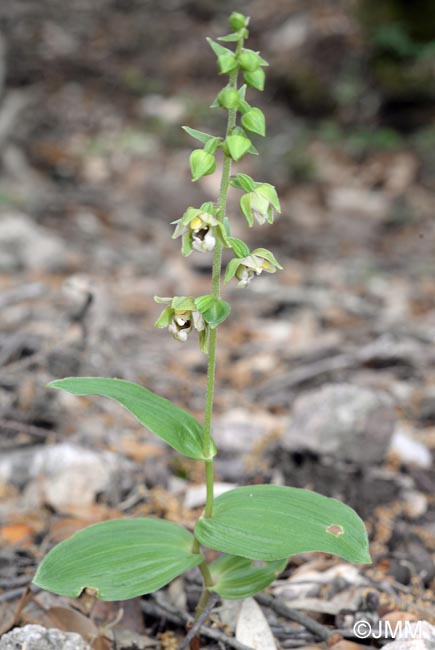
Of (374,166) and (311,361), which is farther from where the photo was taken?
(374,166)

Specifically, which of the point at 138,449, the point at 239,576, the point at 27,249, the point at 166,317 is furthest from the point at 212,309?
the point at 27,249

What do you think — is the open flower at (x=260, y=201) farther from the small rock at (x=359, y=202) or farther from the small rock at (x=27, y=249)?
the small rock at (x=359, y=202)

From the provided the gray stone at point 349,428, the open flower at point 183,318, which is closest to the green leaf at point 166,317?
the open flower at point 183,318

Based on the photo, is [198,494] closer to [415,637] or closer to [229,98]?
[415,637]

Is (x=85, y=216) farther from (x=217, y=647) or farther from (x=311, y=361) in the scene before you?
(x=217, y=647)

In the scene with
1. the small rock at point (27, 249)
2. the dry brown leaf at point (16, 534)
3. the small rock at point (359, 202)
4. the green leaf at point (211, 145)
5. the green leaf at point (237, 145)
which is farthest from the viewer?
the small rock at point (359, 202)

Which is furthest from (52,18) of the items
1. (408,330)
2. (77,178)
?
(408,330)

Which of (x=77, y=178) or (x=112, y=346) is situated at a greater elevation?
(x=112, y=346)
